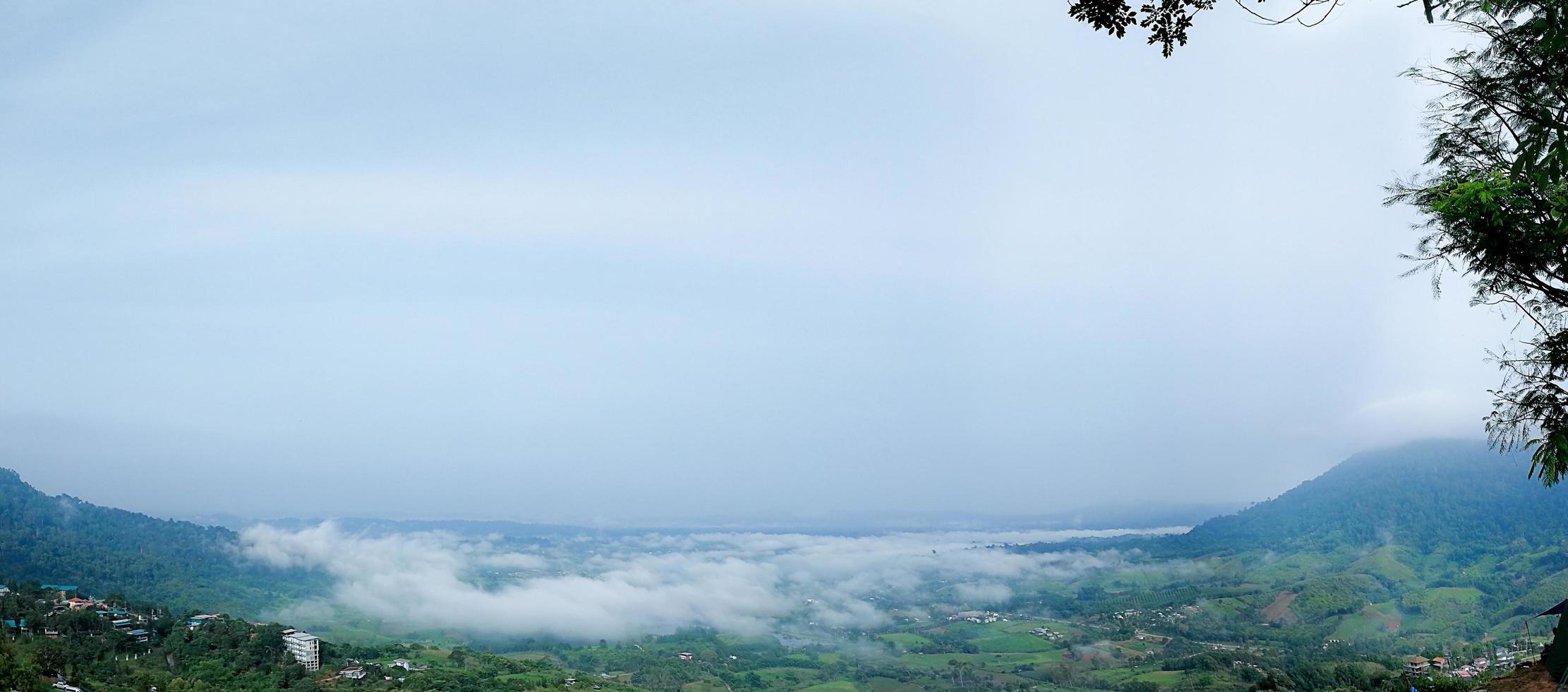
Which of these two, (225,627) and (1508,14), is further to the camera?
(225,627)

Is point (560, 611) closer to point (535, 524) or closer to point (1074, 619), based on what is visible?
point (1074, 619)

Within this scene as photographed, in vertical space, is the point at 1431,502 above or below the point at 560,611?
above

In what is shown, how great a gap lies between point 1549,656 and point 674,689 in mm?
40241

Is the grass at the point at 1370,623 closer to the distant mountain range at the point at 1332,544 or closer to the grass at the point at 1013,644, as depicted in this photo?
the distant mountain range at the point at 1332,544

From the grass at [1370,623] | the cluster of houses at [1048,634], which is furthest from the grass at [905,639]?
the grass at [1370,623]

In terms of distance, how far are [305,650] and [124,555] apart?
2846cm

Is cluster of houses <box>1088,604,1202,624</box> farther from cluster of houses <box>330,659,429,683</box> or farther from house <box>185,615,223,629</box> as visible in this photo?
house <box>185,615,223,629</box>

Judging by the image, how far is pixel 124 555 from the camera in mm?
49469

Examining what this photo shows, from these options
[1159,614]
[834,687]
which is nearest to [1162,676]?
[1159,614]

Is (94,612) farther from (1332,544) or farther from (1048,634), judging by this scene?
(1332,544)

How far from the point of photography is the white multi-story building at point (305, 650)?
30181 mm

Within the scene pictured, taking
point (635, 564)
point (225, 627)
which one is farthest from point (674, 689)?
point (635, 564)

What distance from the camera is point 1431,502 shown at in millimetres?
53094

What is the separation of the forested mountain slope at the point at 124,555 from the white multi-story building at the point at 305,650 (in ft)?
62.8
